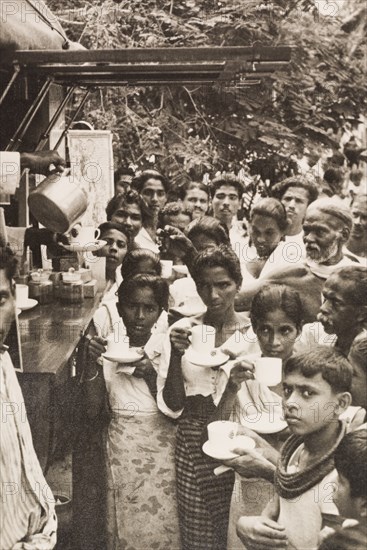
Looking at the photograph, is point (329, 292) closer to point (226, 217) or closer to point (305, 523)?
point (226, 217)

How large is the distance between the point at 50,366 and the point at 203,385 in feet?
1.61

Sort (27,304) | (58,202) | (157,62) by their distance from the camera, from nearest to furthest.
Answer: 1. (157,62)
2. (58,202)
3. (27,304)

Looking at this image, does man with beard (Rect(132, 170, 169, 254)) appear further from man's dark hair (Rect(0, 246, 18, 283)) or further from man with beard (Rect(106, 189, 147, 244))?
man's dark hair (Rect(0, 246, 18, 283))

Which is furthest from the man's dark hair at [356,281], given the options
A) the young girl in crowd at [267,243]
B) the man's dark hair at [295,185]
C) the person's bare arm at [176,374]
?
the person's bare arm at [176,374]

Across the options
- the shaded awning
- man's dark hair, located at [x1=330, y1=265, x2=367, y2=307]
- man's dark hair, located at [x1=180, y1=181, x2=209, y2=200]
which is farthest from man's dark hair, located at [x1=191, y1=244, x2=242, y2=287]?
the shaded awning

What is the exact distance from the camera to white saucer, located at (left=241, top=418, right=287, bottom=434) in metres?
2.44

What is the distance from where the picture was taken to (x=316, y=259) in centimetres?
244

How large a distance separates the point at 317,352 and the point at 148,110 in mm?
932

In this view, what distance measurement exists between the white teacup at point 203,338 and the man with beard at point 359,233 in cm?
49

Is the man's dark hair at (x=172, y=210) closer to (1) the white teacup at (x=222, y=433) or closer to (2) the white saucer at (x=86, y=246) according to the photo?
(2) the white saucer at (x=86, y=246)

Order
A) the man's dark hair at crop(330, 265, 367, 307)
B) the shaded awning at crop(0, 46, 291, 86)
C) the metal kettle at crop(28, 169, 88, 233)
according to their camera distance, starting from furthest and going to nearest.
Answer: the man's dark hair at crop(330, 265, 367, 307), the metal kettle at crop(28, 169, 88, 233), the shaded awning at crop(0, 46, 291, 86)

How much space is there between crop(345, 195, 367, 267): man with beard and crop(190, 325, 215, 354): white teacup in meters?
0.49

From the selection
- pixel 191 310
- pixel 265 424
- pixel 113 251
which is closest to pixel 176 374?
pixel 191 310

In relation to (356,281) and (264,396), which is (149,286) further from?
(356,281)
